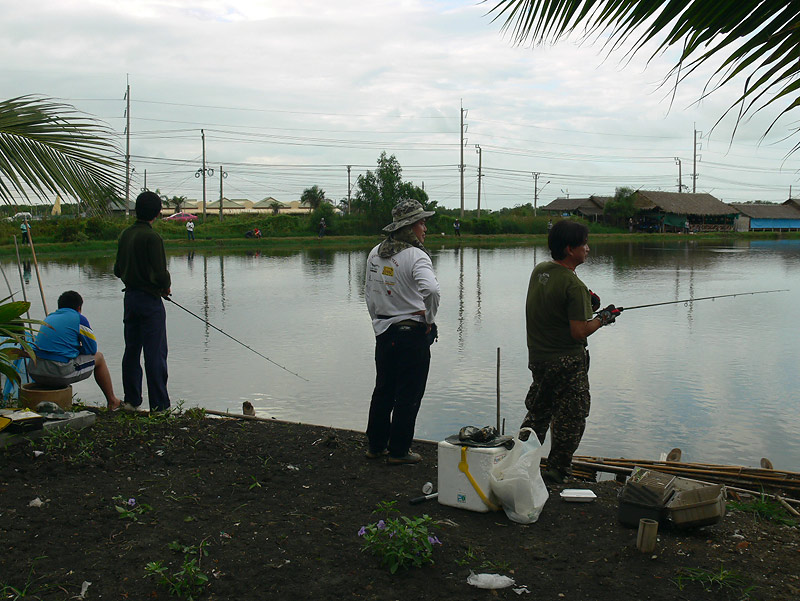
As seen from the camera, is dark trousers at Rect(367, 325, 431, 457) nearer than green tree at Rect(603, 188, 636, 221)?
Yes

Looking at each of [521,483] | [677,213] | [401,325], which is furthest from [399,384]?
[677,213]

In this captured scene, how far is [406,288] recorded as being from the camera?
4.96 m

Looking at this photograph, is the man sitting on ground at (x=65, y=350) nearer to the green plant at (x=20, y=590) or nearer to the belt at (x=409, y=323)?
the belt at (x=409, y=323)

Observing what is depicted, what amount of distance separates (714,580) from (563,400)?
1618 millimetres

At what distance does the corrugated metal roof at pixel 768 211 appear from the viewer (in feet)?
272

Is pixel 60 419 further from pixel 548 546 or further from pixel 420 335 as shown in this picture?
pixel 548 546

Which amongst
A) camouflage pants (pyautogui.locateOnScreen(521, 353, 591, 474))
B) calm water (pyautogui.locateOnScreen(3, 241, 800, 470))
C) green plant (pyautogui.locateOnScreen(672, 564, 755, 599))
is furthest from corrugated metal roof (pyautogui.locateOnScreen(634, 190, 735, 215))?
green plant (pyautogui.locateOnScreen(672, 564, 755, 599))

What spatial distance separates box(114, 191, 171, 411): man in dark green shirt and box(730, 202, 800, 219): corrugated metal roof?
8568 centimetres

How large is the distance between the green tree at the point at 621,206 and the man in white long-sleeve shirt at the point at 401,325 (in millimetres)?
70703

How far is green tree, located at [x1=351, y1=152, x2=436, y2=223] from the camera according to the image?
56750 mm

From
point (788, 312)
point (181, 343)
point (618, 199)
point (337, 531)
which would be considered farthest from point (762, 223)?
point (337, 531)

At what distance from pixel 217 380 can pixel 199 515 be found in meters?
5.05

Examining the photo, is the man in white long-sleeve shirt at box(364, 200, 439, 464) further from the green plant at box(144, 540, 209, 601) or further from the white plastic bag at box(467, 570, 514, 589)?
the green plant at box(144, 540, 209, 601)

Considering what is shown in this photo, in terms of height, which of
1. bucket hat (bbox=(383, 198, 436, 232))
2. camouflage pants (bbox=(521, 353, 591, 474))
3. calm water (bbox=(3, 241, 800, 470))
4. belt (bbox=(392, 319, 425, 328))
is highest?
bucket hat (bbox=(383, 198, 436, 232))
